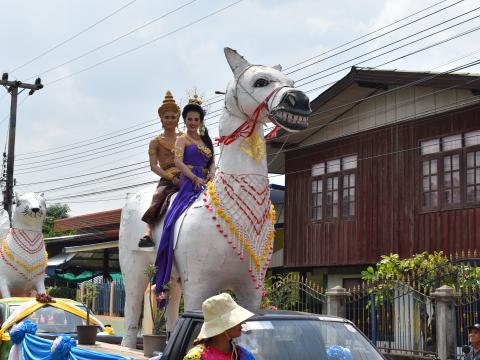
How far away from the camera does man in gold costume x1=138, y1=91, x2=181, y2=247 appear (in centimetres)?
813

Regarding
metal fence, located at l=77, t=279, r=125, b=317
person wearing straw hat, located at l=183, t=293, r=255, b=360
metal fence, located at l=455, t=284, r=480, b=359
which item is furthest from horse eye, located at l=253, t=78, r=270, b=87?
metal fence, located at l=77, t=279, r=125, b=317

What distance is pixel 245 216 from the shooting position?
7.19 metres

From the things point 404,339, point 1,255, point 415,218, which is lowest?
point 404,339

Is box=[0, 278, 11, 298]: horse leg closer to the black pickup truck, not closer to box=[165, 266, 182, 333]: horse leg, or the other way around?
box=[165, 266, 182, 333]: horse leg

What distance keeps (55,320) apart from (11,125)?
16698 millimetres

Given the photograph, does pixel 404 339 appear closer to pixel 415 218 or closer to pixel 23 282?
pixel 415 218

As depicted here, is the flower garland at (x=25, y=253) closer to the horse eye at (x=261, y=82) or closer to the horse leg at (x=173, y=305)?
the horse leg at (x=173, y=305)

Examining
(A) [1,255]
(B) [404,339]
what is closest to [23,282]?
(A) [1,255]

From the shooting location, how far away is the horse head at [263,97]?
689 cm

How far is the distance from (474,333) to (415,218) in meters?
9.70

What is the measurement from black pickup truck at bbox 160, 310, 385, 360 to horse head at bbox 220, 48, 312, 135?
90.2 inches

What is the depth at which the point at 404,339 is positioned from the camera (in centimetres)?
1320

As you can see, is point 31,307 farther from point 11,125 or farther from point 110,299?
point 11,125

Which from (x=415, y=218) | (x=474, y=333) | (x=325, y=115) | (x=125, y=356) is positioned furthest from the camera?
(x=325, y=115)
